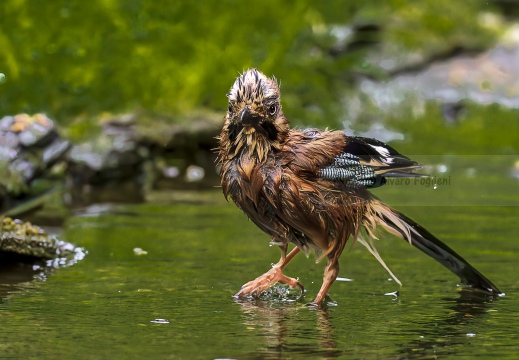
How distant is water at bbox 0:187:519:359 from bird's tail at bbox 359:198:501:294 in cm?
13

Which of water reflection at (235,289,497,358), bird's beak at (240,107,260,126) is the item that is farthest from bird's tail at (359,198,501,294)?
bird's beak at (240,107,260,126)

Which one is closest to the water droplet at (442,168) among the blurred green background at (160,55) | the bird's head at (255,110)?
the blurred green background at (160,55)

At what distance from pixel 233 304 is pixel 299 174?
90cm

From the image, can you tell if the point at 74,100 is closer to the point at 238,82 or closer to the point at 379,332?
the point at 238,82

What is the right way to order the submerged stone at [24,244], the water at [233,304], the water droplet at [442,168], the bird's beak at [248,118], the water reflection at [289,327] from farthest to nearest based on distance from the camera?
the water droplet at [442,168]
the submerged stone at [24,244]
the bird's beak at [248,118]
the water at [233,304]
the water reflection at [289,327]

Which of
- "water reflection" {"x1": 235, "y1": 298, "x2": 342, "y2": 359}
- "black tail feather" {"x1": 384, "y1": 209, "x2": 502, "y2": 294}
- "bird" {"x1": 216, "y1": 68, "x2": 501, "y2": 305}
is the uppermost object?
"bird" {"x1": 216, "y1": 68, "x2": 501, "y2": 305}

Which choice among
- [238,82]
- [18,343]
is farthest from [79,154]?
[18,343]

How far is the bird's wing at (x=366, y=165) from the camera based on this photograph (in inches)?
252

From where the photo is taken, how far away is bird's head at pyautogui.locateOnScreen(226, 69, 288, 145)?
6.12 metres

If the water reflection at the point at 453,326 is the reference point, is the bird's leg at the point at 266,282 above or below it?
above

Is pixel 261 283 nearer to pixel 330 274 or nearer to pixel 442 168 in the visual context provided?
pixel 330 274

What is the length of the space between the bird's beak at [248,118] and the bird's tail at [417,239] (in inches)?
38.1

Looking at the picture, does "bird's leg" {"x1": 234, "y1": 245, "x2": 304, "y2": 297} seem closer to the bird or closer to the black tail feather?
the bird

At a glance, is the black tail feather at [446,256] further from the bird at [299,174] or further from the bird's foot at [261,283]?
the bird's foot at [261,283]
